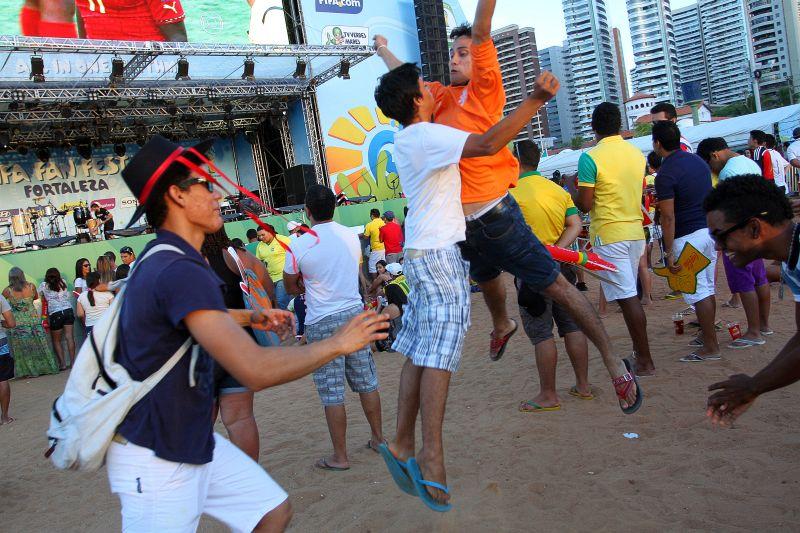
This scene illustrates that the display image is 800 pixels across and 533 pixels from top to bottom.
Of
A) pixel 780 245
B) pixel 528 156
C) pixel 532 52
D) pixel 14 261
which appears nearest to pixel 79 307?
pixel 14 261

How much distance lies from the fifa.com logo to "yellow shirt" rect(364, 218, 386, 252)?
9867mm

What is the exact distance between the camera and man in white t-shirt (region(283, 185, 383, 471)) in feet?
16.1

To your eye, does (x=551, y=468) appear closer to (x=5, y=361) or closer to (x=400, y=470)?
(x=400, y=470)

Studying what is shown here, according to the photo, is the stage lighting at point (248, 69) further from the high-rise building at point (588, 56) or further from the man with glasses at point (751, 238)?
the high-rise building at point (588, 56)

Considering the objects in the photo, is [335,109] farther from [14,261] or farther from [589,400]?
[589,400]

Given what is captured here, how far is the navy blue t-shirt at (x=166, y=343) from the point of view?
2062 millimetres

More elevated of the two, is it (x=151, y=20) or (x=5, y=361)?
(x=151, y=20)

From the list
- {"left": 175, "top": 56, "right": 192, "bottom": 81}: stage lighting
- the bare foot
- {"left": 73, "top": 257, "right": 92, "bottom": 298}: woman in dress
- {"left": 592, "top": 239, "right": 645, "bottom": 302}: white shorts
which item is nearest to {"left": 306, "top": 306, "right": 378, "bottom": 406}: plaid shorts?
the bare foot

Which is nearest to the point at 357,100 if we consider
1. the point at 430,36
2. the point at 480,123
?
the point at 430,36

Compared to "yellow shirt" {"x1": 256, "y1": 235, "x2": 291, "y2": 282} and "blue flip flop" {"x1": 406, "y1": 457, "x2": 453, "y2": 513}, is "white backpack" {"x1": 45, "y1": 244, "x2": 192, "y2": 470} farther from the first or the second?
"yellow shirt" {"x1": 256, "y1": 235, "x2": 291, "y2": 282}

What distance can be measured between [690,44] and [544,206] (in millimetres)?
165562

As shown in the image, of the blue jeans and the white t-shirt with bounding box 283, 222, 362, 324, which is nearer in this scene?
the white t-shirt with bounding box 283, 222, 362, 324

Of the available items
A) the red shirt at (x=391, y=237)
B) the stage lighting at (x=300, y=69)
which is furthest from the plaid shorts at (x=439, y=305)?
the stage lighting at (x=300, y=69)

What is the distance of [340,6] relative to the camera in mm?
21016
